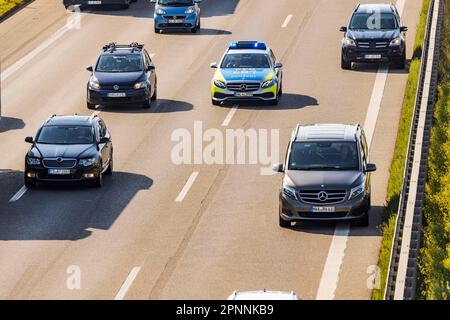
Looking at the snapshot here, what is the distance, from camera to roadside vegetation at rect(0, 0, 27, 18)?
63.6 metres

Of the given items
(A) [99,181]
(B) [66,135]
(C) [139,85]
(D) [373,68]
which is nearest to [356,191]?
(A) [99,181]

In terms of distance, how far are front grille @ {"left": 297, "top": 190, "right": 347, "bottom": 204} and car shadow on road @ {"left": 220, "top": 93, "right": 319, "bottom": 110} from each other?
47.9 feet

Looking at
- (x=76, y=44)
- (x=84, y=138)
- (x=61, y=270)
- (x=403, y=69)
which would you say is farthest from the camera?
(x=76, y=44)

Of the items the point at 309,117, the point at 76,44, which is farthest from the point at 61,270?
the point at 76,44

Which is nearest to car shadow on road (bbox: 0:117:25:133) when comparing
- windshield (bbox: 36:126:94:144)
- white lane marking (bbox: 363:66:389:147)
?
windshield (bbox: 36:126:94:144)

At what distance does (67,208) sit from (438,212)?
8.12m

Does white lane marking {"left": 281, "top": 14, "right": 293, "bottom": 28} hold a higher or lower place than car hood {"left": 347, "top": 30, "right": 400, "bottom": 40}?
lower

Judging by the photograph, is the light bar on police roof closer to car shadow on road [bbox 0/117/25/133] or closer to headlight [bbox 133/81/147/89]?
headlight [bbox 133/81/147/89]

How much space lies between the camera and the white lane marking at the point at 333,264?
29250 mm

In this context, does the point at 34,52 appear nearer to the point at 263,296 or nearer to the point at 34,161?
the point at 34,161

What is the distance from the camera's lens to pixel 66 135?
128ft

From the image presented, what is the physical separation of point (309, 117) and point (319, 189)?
13.2m

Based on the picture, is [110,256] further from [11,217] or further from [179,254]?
[11,217]

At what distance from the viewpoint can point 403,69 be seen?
53.3 metres
